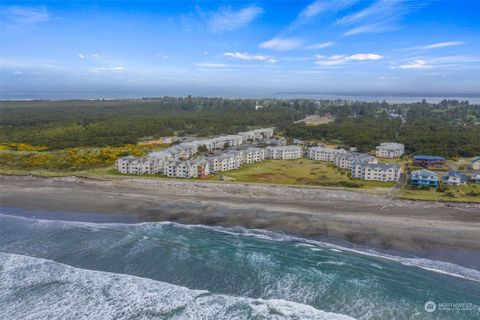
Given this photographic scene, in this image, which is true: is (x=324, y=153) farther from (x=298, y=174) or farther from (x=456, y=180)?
(x=456, y=180)

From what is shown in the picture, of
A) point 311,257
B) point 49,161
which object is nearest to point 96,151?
point 49,161

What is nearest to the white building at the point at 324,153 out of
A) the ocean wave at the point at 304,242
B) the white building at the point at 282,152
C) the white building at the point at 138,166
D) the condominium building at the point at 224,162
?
the white building at the point at 282,152

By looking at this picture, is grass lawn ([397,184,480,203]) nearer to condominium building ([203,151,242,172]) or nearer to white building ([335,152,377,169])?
white building ([335,152,377,169])

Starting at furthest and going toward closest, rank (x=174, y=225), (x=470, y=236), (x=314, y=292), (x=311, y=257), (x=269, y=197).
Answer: (x=269, y=197) → (x=174, y=225) → (x=470, y=236) → (x=311, y=257) → (x=314, y=292)

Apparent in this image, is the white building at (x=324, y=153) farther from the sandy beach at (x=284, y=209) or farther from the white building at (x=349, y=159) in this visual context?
the sandy beach at (x=284, y=209)

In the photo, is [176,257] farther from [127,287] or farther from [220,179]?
[220,179]

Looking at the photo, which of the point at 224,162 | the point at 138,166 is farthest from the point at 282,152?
the point at 138,166
